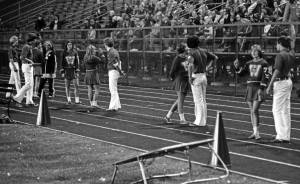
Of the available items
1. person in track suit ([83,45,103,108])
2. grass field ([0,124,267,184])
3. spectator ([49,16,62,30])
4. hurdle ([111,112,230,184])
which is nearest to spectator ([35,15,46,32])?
spectator ([49,16,62,30])

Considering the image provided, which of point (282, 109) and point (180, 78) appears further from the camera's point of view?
point (180, 78)

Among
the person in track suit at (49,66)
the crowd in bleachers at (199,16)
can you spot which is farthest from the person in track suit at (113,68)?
the crowd in bleachers at (199,16)

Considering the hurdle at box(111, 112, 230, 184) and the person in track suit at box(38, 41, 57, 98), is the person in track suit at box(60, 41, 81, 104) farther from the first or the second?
the hurdle at box(111, 112, 230, 184)

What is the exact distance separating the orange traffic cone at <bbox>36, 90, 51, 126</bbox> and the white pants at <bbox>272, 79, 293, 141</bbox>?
19.4 feet

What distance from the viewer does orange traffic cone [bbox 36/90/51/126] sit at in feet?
55.2

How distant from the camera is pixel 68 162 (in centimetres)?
1164

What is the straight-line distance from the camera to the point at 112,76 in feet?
65.4

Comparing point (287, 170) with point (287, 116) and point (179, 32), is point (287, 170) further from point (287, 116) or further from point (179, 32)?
point (179, 32)

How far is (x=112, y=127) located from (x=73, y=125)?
1.09 meters

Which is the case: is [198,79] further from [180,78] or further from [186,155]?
[186,155]

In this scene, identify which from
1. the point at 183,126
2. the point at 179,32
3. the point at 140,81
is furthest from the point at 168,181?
the point at 140,81

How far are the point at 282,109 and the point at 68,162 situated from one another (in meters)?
4.55

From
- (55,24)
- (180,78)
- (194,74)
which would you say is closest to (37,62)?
(180,78)

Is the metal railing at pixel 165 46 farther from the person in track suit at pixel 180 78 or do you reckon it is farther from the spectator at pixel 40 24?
the person in track suit at pixel 180 78
